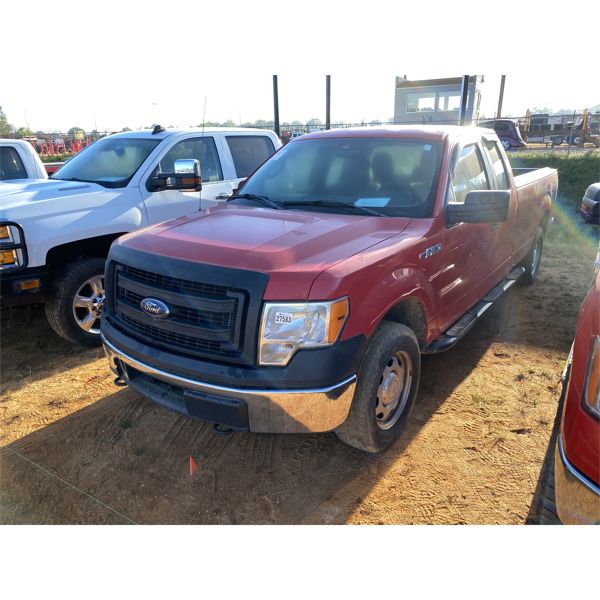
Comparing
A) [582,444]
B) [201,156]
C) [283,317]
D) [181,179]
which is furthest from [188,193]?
[582,444]

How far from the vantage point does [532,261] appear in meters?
6.21

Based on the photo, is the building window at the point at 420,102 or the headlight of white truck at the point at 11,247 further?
the building window at the point at 420,102

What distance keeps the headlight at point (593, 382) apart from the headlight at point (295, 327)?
1042mm

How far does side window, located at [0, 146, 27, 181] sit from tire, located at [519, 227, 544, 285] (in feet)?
20.4

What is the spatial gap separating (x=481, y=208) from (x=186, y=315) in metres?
2.00

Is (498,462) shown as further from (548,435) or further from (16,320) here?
(16,320)

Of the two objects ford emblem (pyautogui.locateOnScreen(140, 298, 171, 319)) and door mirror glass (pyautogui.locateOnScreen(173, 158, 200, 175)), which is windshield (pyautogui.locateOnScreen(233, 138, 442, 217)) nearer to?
door mirror glass (pyautogui.locateOnScreen(173, 158, 200, 175))

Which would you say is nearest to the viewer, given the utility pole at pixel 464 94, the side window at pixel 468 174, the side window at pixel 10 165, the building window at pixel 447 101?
the side window at pixel 468 174

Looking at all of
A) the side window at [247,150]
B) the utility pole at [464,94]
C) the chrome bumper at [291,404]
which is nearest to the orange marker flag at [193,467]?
the chrome bumper at [291,404]

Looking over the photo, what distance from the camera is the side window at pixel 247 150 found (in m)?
5.86

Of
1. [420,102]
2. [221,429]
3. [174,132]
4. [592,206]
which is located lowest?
[221,429]

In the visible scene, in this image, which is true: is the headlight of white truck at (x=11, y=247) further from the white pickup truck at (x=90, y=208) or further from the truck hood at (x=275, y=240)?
the truck hood at (x=275, y=240)

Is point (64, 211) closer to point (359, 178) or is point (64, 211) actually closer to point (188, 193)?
point (188, 193)

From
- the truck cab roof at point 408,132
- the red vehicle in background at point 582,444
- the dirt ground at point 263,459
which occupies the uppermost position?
the truck cab roof at point 408,132
